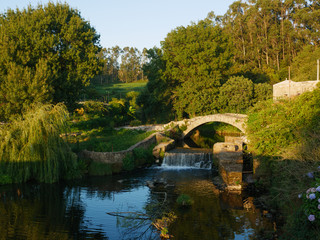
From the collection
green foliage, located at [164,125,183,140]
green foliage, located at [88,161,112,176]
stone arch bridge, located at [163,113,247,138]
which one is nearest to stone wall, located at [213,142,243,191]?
stone arch bridge, located at [163,113,247,138]

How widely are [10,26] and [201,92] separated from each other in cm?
2234

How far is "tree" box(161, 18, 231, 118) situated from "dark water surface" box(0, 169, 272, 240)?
19.3 m

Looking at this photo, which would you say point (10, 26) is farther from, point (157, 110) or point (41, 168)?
point (157, 110)

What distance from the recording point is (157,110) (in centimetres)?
4484

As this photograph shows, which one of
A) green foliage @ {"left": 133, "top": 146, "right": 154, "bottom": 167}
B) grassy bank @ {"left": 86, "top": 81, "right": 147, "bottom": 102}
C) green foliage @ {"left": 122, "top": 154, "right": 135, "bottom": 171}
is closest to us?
green foliage @ {"left": 122, "top": 154, "right": 135, "bottom": 171}

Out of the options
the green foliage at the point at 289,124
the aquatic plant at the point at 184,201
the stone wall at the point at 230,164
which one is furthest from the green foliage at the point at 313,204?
the stone wall at the point at 230,164

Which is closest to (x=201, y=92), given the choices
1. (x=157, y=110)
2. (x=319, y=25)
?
(x=157, y=110)

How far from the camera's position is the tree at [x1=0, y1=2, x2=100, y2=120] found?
23.8 m

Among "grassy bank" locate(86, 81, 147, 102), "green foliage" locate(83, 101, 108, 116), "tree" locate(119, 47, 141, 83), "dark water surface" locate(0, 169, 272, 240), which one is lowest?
"dark water surface" locate(0, 169, 272, 240)

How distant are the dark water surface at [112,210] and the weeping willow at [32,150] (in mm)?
753

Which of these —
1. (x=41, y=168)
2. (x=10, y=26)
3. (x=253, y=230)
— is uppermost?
(x=10, y=26)

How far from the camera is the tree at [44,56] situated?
23.8 meters

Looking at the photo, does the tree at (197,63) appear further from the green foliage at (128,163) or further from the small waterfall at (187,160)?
the green foliage at (128,163)

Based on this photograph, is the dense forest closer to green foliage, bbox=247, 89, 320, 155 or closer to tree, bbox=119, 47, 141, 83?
green foliage, bbox=247, 89, 320, 155
